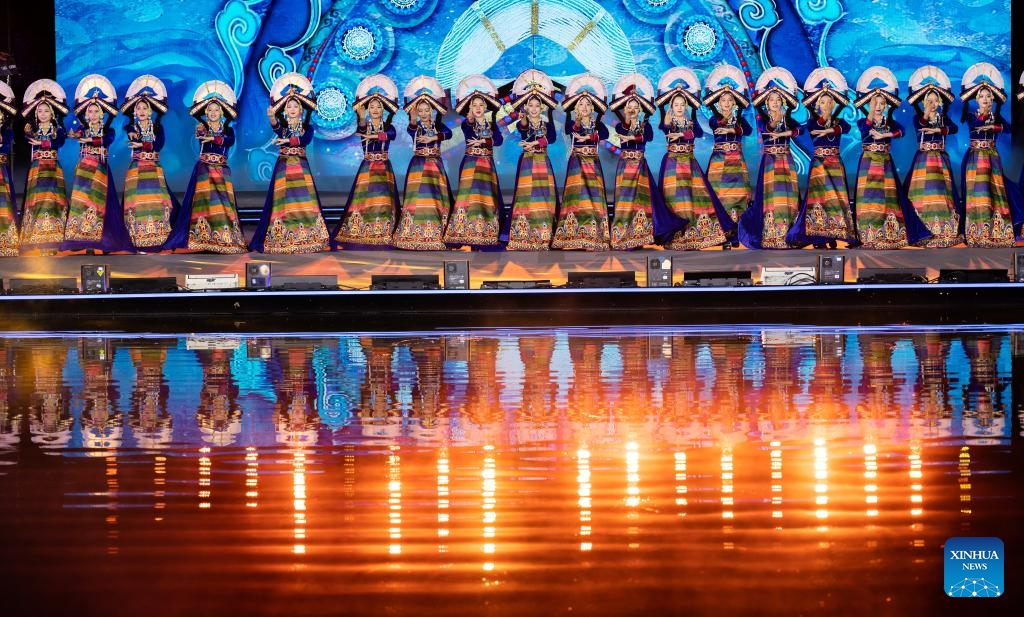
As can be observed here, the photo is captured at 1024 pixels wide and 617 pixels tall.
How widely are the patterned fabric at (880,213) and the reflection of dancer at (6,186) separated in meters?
5.57

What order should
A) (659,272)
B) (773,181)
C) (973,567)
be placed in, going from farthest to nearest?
1. (773,181)
2. (659,272)
3. (973,567)

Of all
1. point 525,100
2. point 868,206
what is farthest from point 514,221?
point 868,206

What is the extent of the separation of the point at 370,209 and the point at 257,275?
87 centimetres

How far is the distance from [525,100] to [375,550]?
577 cm

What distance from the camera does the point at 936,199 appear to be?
23.8 ft

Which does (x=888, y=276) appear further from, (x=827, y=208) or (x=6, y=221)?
(x=6, y=221)

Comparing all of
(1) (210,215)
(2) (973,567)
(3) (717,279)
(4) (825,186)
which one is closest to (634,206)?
(3) (717,279)

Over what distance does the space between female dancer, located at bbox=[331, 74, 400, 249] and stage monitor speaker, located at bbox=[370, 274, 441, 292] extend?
1.40ft

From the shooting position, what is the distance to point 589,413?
8.66 ft

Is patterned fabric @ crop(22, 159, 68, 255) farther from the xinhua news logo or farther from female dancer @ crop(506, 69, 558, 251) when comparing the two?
the xinhua news logo

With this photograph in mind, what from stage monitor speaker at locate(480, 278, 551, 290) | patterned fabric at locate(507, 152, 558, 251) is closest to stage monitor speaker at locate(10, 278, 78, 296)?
stage monitor speaker at locate(480, 278, 551, 290)

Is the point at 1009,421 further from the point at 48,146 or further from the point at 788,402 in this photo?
the point at 48,146

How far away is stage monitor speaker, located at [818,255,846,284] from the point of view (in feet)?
22.2

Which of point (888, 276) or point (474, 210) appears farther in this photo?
point (474, 210)
